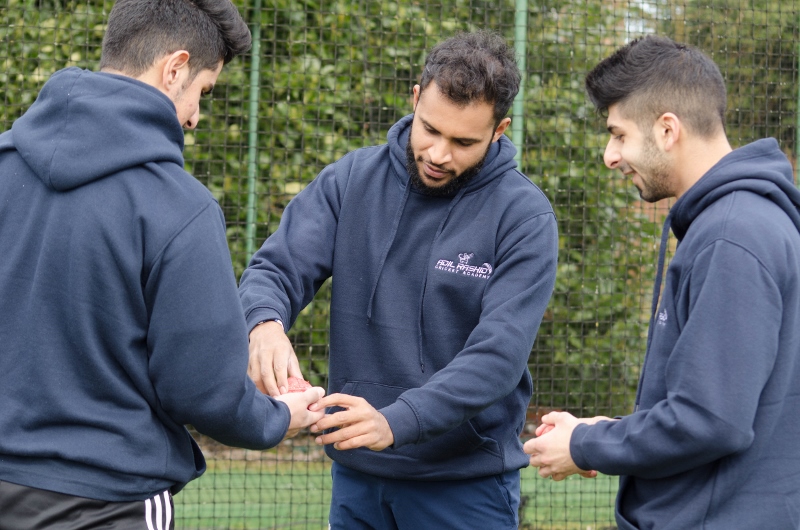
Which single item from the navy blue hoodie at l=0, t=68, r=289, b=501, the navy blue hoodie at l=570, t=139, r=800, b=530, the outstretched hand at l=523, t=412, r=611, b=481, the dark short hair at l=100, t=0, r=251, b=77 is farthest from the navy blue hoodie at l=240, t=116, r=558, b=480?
the dark short hair at l=100, t=0, r=251, b=77

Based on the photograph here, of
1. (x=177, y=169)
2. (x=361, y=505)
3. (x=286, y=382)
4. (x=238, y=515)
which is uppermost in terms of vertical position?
(x=177, y=169)

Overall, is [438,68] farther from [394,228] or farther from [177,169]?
[177,169]

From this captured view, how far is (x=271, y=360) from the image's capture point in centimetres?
262

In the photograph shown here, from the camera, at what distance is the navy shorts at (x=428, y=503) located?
2.77 metres

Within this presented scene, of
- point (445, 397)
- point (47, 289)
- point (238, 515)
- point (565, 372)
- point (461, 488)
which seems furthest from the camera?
point (565, 372)

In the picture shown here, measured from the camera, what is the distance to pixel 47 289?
1971 mm

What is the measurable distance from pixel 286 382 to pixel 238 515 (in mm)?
3131

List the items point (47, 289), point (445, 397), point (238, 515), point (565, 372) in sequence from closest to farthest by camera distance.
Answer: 1. point (47, 289)
2. point (445, 397)
3. point (238, 515)
4. point (565, 372)

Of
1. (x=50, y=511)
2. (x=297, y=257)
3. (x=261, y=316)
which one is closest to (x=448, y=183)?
(x=297, y=257)

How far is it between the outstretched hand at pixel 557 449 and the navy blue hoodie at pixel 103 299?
769mm

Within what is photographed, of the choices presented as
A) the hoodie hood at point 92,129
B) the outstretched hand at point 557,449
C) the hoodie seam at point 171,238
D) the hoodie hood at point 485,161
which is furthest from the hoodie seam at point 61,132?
the outstretched hand at point 557,449

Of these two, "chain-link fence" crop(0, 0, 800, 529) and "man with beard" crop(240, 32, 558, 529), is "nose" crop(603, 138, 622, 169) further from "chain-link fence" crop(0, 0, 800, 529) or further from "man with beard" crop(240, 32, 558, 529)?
"chain-link fence" crop(0, 0, 800, 529)

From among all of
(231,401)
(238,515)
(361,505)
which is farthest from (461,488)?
(238,515)

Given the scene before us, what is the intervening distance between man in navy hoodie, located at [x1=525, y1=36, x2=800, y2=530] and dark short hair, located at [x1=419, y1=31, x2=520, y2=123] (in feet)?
1.69
